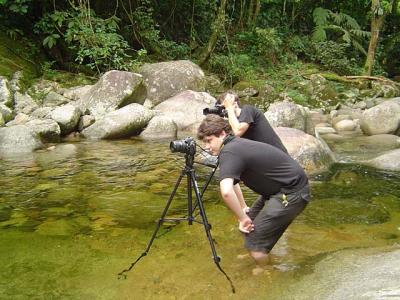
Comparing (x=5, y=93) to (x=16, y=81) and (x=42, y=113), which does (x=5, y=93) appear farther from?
(x=42, y=113)

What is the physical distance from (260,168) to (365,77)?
1325 centimetres

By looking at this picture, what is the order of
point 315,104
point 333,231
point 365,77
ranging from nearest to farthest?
point 333,231
point 315,104
point 365,77

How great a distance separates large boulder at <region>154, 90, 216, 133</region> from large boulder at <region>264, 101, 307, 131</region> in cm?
175

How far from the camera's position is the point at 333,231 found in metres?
4.55

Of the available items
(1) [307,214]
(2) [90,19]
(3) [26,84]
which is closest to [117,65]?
(2) [90,19]

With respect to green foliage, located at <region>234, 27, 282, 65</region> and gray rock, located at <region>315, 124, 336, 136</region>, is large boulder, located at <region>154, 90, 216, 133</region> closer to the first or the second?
gray rock, located at <region>315, 124, 336, 136</region>

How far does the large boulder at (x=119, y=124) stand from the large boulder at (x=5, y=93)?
1970 millimetres

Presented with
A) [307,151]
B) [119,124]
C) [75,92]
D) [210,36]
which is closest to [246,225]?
[307,151]

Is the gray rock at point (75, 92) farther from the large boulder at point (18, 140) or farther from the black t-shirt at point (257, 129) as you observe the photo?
the black t-shirt at point (257, 129)

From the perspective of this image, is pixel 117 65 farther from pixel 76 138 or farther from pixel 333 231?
pixel 333 231

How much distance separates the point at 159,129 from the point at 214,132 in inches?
263

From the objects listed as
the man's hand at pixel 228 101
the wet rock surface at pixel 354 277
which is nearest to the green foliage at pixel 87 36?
the man's hand at pixel 228 101

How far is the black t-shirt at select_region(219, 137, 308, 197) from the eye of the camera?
10.2 ft

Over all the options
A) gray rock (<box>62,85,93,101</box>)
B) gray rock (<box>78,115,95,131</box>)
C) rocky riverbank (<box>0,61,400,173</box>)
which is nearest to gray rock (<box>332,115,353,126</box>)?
rocky riverbank (<box>0,61,400,173</box>)
